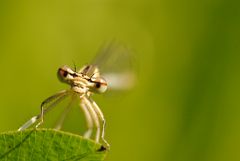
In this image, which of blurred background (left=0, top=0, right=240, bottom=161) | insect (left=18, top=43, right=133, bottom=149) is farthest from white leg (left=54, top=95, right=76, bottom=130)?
blurred background (left=0, top=0, right=240, bottom=161)

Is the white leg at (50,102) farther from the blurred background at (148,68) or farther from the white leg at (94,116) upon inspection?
the blurred background at (148,68)

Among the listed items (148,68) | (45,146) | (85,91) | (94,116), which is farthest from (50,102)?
(148,68)

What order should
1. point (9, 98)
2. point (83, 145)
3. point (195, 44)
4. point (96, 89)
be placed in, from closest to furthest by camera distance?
point (83, 145) < point (96, 89) < point (9, 98) < point (195, 44)

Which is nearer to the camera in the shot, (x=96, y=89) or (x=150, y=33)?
(x=96, y=89)

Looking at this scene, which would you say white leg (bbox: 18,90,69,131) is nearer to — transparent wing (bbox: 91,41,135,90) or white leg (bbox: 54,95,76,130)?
white leg (bbox: 54,95,76,130)

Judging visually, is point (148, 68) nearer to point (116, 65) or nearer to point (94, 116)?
point (116, 65)

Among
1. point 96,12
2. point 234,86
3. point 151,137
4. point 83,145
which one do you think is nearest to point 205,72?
point 234,86

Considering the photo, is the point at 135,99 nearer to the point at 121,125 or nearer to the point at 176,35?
the point at 121,125

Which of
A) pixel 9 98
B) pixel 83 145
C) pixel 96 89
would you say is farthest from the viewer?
pixel 9 98
